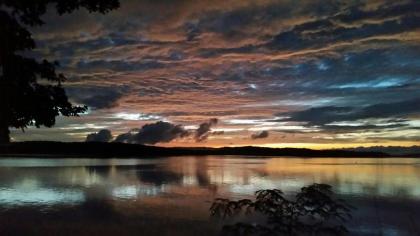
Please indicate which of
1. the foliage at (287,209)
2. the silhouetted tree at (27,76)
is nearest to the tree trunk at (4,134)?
the silhouetted tree at (27,76)

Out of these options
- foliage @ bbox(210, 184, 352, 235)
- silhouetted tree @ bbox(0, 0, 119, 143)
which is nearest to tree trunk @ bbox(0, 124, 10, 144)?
silhouetted tree @ bbox(0, 0, 119, 143)

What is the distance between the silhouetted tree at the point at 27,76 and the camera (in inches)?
382

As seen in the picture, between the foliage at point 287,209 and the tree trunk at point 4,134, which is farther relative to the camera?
the foliage at point 287,209

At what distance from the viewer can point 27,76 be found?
10.3 m

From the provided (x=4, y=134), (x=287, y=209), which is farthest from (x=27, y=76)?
(x=287, y=209)

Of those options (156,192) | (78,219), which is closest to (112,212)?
(78,219)

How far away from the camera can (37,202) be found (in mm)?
28719

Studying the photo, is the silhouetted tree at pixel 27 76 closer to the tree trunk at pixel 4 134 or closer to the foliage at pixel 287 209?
the tree trunk at pixel 4 134

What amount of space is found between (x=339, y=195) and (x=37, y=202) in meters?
19.9

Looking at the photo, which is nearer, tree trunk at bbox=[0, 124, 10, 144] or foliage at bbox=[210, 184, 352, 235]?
tree trunk at bbox=[0, 124, 10, 144]

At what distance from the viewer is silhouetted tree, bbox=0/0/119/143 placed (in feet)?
31.9

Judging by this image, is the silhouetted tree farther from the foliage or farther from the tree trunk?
the foliage

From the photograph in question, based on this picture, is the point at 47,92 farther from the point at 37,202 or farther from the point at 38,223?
the point at 37,202

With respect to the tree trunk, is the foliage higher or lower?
lower
